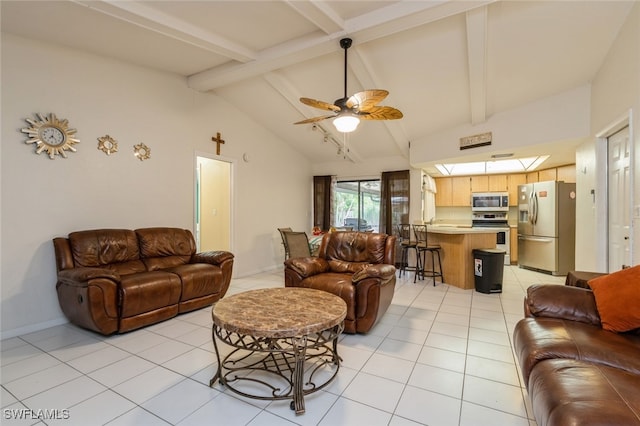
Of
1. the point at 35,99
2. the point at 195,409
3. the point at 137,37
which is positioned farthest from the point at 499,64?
the point at 35,99

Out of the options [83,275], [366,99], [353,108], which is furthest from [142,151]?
[366,99]

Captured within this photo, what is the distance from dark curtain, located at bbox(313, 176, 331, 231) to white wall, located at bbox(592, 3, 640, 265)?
4.86 m

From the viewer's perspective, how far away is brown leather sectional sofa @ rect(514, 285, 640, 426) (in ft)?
3.40

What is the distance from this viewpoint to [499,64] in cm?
339

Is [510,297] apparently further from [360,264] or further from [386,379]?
[386,379]

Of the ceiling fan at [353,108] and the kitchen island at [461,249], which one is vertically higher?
the ceiling fan at [353,108]

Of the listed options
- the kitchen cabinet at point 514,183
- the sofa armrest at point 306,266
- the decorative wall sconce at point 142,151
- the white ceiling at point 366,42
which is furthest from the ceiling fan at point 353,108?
the kitchen cabinet at point 514,183

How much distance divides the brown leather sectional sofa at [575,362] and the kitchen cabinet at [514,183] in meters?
5.33

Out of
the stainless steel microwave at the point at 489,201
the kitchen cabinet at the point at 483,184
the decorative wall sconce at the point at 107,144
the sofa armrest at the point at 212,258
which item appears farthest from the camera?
the stainless steel microwave at the point at 489,201

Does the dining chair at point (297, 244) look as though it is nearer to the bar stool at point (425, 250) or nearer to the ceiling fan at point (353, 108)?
the bar stool at point (425, 250)

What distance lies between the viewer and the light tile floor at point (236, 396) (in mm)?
1733

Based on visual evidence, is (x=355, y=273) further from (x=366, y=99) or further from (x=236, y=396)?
(x=366, y=99)

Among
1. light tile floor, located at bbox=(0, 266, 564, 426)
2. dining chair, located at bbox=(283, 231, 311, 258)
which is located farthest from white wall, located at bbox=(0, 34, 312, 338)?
dining chair, located at bbox=(283, 231, 311, 258)

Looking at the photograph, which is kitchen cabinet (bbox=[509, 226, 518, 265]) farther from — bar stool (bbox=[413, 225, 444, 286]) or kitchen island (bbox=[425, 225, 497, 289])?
bar stool (bbox=[413, 225, 444, 286])
